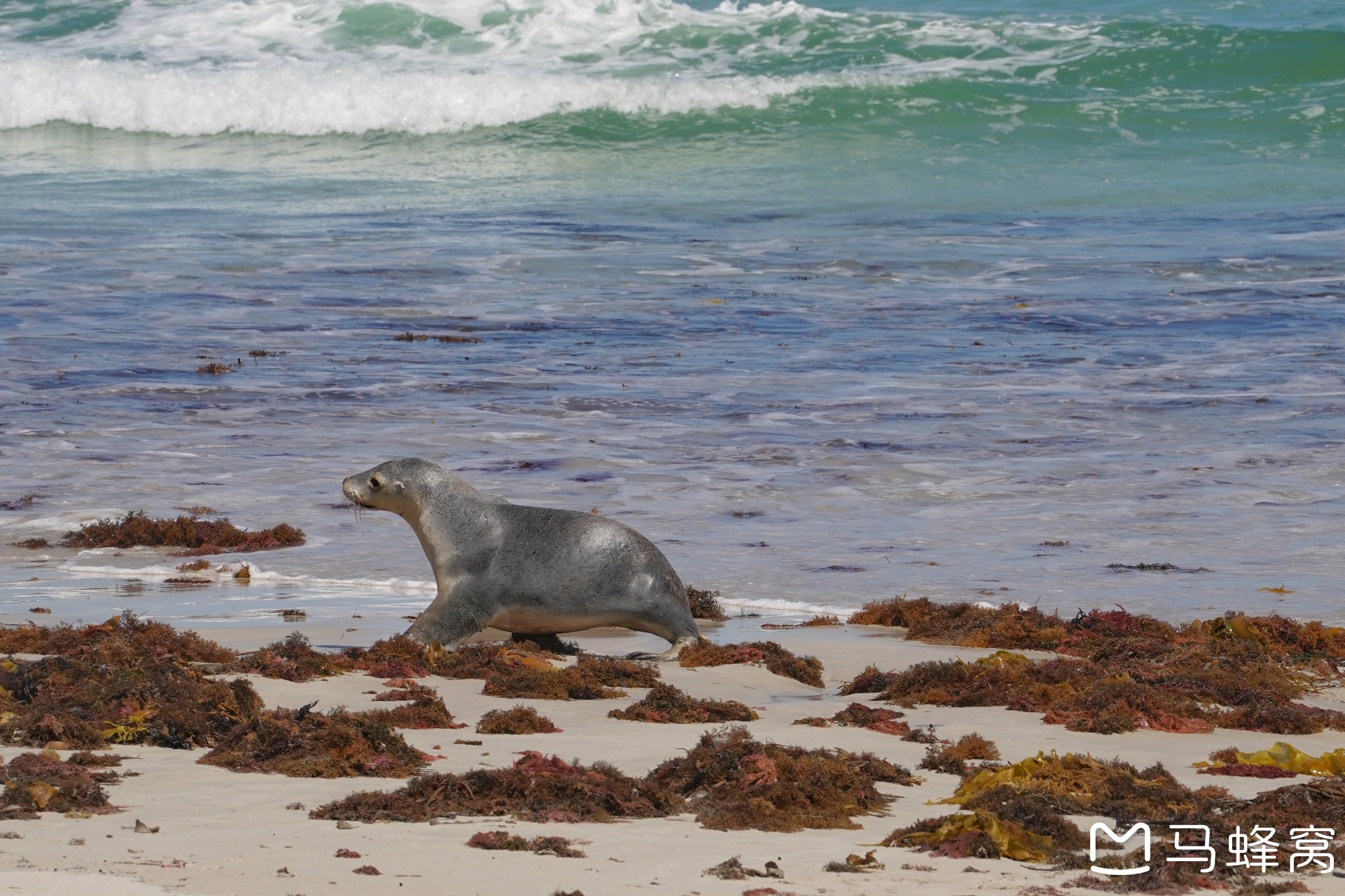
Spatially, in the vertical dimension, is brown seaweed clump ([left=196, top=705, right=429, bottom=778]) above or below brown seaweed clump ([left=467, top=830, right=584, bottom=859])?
below

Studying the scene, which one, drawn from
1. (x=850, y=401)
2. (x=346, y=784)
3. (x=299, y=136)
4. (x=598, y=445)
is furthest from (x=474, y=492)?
(x=299, y=136)

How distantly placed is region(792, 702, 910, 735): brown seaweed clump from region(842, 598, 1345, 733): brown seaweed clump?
45 centimetres

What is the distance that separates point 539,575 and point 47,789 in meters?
3.82

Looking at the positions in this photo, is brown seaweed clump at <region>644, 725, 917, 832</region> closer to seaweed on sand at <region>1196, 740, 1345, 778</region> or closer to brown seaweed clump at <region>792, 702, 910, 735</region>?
brown seaweed clump at <region>792, 702, 910, 735</region>

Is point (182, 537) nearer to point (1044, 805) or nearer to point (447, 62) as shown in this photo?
point (1044, 805)

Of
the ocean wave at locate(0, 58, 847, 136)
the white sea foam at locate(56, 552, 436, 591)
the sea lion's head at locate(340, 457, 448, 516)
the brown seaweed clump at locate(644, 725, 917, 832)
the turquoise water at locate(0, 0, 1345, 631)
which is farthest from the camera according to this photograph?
the ocean wave at locate(0, 58, 847, 136)

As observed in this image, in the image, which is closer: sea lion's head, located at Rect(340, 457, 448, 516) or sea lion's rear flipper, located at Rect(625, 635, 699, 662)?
sea lion's rear flipper, located at Rect(625, 635, 699, 662)

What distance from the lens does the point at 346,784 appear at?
5.75 metres

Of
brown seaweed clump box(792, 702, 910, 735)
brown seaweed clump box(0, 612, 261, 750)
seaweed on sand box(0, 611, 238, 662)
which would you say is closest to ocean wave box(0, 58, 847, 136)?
seaweed on sand box(0, 611, 238, 662)

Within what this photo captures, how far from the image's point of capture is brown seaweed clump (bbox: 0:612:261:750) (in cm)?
621

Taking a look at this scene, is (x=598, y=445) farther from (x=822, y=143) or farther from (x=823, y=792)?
(x=822, y=143)

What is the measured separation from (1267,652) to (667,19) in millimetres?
39886

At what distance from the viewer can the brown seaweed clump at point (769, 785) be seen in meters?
5.41

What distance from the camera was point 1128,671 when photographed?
312 inches
